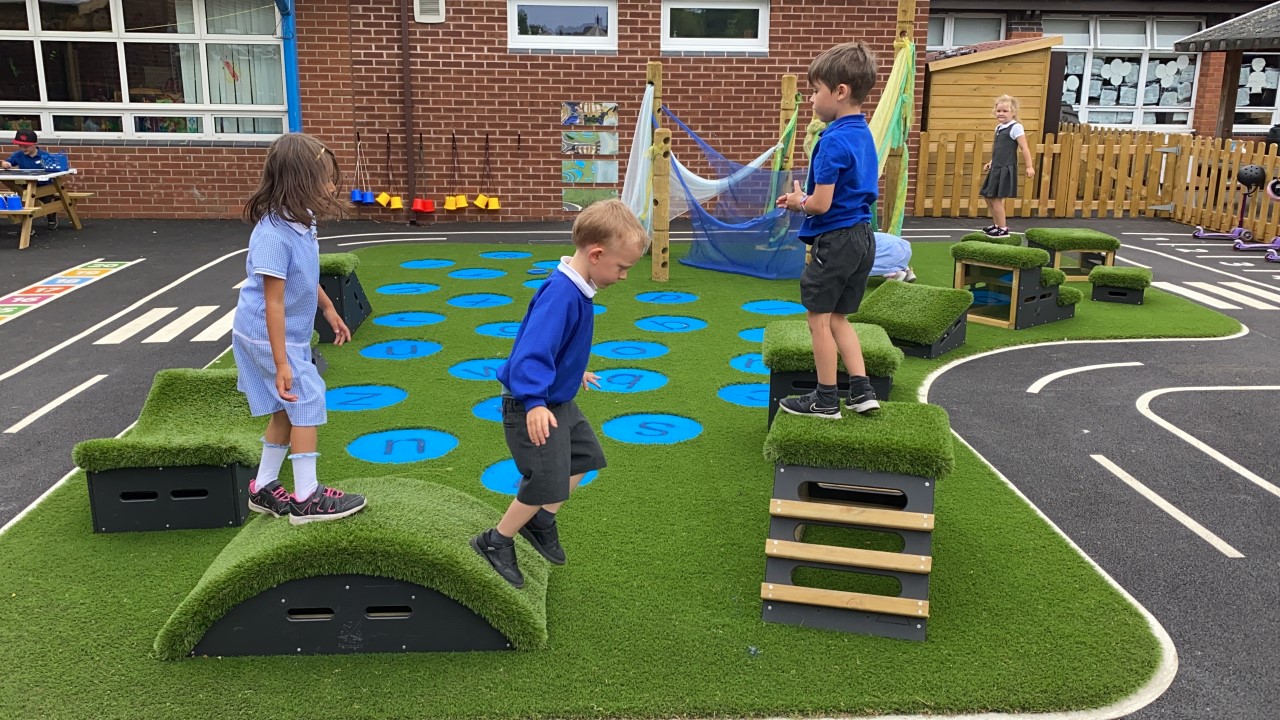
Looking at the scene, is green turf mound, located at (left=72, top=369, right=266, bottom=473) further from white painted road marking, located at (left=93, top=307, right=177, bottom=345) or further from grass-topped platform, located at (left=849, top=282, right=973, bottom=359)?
grass-topped platform, located at (left=849, top=282, right=973, bottom=359)

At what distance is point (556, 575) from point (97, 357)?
4.96 m

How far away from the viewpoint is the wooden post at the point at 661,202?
9.88m

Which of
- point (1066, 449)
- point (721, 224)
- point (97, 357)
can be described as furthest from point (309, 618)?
point (721, 224)

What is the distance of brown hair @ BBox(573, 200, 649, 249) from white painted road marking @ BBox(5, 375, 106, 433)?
422 centimetres

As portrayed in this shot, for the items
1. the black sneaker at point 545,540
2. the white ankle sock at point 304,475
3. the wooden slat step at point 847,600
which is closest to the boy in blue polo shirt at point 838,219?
the wooden slat step at point 847,600

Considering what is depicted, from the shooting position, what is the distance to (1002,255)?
8312 mm

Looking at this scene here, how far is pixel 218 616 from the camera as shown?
334 centimetres

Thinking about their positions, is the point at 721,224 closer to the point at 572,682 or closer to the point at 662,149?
the point at 662,149

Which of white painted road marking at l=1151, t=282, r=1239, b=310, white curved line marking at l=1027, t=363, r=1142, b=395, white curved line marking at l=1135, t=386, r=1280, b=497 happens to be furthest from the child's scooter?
white curved line marking at l=1135, t=386, r=1280, b=497

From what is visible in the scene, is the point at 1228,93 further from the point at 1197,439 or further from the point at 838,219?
the point at 838,219

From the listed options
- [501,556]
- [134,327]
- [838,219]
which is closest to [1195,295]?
[838,219]

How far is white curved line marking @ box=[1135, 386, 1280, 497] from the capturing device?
202 inches

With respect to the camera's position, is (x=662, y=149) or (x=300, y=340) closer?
(x=300, y=340)

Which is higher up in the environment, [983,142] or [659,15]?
[659,15]
